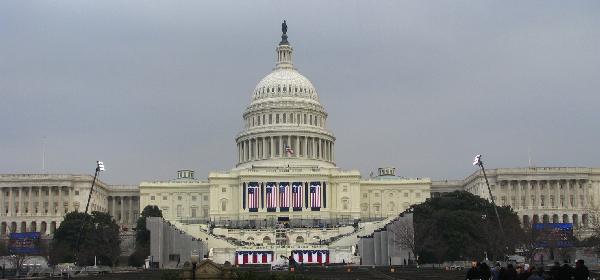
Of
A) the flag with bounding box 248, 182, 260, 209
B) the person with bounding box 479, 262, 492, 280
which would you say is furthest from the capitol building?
the person with bounding box 479, 262, 492, 280

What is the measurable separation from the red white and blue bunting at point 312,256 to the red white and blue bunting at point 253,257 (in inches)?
140

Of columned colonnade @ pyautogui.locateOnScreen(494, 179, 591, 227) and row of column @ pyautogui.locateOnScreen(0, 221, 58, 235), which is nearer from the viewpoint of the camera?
row of column @ pyautogui.locateOnScreen(0, 221, 58, 235)

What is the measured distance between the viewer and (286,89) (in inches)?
7067

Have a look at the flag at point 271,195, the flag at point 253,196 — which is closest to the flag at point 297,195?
the flag at point 271,195

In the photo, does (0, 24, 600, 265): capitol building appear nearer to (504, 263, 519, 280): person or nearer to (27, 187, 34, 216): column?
(27, 187, 34, 216): column

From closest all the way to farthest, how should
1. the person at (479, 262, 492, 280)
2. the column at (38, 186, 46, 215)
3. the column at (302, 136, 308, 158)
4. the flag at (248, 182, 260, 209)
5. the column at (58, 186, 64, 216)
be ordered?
the person at (479, 262, 492, 280) < the flag at (248, 182, 260, 209) < the column at (38, 186, 46, 215) < the column at (58, 186, 64, 216) < the column at (302, 136, 308, 158)

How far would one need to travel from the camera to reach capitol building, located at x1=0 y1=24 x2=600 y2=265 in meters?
144

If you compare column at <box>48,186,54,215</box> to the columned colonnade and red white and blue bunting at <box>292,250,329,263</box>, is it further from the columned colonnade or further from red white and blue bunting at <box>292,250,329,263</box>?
the columned colonnade

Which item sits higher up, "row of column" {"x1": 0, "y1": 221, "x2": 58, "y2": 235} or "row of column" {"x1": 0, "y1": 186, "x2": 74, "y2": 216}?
"row of column" {"x1": 0, "y1": 186, "x2": 74, "y2": 216}

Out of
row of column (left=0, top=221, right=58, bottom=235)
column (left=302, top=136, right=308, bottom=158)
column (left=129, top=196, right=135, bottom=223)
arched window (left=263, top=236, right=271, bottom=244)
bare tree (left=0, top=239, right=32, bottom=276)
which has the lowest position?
bare tree (left=0, top=239, right=32, bottom=276)

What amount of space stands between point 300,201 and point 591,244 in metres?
61.7

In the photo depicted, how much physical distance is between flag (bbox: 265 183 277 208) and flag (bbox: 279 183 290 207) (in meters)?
0.91

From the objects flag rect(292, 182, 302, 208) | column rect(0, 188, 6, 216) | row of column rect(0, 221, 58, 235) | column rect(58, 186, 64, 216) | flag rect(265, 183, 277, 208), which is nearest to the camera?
flag rect(265, 183, 277, 208)

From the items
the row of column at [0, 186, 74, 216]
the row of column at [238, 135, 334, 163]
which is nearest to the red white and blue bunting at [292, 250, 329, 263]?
the row of column at [238, 135, 334, 163]
